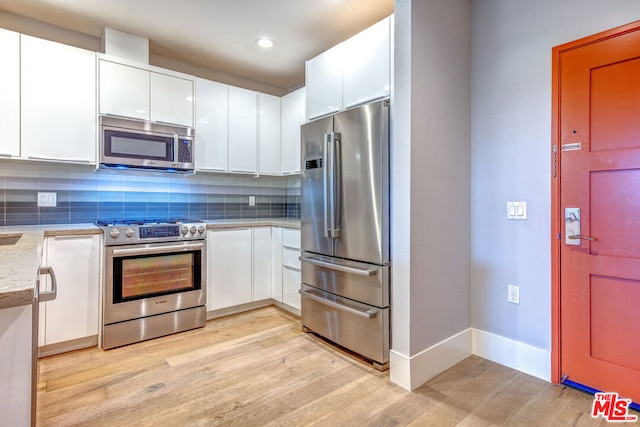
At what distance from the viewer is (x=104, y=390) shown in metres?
1.98

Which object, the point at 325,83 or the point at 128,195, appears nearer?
the point at 325,83

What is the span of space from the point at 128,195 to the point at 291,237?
1.59 m

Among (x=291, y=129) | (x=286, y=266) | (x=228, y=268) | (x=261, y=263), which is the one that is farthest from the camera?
(x=291, y=129)

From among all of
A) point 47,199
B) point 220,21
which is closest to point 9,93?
point 47,199

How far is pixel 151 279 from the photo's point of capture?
276cm

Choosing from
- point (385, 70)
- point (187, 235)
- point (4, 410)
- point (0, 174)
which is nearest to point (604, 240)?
point (385, 70)

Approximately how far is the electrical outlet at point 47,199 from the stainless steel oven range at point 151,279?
0.47 m

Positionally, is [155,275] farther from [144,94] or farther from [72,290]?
[144,94]

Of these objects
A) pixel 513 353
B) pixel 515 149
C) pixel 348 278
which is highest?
pixel 515 149

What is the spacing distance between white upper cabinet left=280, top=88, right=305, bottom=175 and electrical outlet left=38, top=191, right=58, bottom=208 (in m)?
2.11

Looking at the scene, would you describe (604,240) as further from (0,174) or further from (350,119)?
(0,174)

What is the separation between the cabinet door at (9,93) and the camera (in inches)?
91.3

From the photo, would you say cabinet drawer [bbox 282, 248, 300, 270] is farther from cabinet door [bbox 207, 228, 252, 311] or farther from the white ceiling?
the white ceiling

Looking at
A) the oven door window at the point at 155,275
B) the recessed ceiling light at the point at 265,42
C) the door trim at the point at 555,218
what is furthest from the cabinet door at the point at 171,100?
the door trim at the point at 555,218
